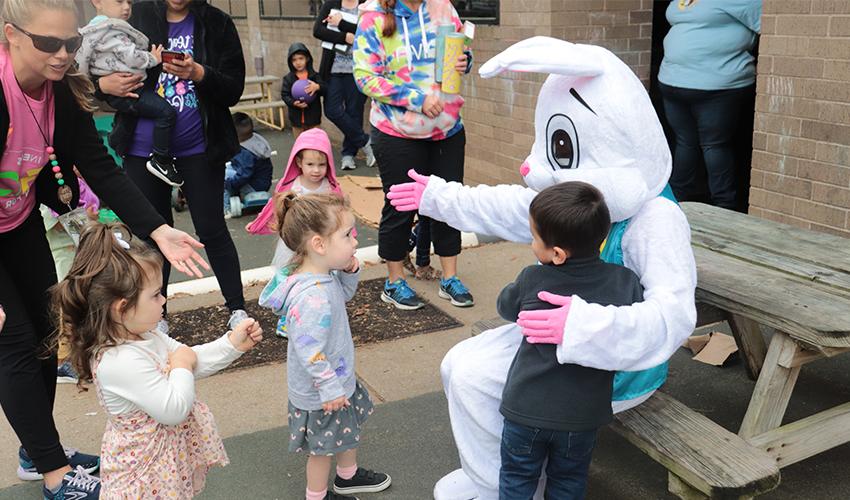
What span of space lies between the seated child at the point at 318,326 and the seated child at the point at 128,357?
26 centimetres

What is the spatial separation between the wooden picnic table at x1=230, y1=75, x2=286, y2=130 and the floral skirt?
9.86 m

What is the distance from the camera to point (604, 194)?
286 cm

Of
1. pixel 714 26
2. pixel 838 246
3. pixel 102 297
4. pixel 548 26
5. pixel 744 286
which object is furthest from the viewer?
pixel 548 26

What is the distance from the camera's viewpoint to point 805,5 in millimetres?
4914

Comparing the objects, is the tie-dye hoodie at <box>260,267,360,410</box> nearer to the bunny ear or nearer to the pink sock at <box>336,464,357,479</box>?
the pink sock at <box>336,464,357,479</box>

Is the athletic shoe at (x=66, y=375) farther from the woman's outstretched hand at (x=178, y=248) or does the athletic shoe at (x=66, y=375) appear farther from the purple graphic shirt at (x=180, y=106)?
the woman's outstretched hand at (x=178, y=248)

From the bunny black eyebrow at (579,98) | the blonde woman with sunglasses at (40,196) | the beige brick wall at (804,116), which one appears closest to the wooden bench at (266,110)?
the beige brick wall at (804,116)

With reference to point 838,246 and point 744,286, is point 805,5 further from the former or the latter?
point 744,286

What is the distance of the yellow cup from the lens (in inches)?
187

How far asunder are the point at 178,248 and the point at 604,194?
1568 millimetres

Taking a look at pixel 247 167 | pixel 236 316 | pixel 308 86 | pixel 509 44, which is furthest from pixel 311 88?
pixel 236 316

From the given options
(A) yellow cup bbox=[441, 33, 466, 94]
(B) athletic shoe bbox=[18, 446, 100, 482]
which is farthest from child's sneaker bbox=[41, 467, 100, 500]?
(A) yellow cup bbox=[441, 33, 466, 94]

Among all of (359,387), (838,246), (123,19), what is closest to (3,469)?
(359,387)

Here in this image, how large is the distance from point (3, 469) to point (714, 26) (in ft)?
16.0
